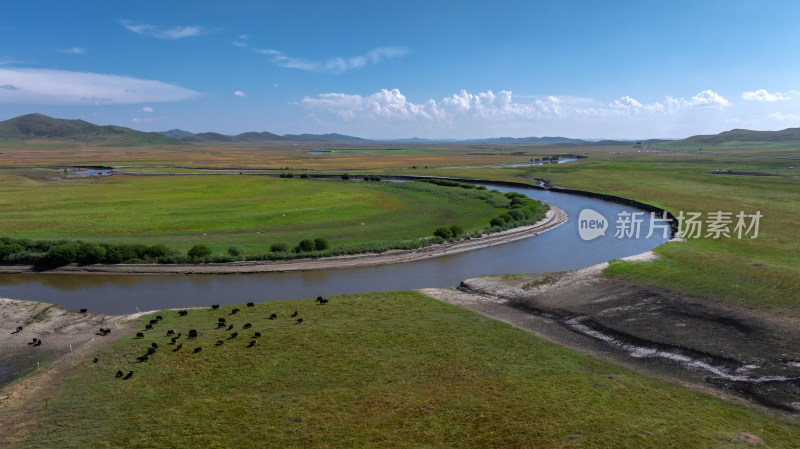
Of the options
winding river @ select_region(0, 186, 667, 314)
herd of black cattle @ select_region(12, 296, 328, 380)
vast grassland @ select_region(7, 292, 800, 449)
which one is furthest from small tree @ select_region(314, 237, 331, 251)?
vast grassland @ select_region(7, 292, 800, 449)

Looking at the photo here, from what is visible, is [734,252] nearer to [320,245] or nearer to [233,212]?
[320,245]

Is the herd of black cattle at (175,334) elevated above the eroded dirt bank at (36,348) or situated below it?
above

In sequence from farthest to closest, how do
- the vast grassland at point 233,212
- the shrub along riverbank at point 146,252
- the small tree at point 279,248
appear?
the vast grassland at point 233,212 → the small tree at point 279,248 → the shrub along riverbank at point 146,252

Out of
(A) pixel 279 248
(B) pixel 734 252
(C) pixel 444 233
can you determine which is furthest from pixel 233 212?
(B) pixel 734 252

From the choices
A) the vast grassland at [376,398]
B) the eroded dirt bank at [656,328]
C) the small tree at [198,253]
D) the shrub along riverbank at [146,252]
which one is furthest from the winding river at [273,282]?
the vast grassland at [376,398]

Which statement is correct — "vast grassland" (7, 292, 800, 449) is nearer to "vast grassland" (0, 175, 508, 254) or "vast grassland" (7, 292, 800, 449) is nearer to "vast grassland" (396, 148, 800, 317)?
"vast grassland" (396, 148, 800, 317)

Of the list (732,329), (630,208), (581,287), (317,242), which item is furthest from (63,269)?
(630,208)

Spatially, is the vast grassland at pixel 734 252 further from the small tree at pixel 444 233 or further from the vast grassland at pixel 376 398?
the small tree at pixel 444 233
